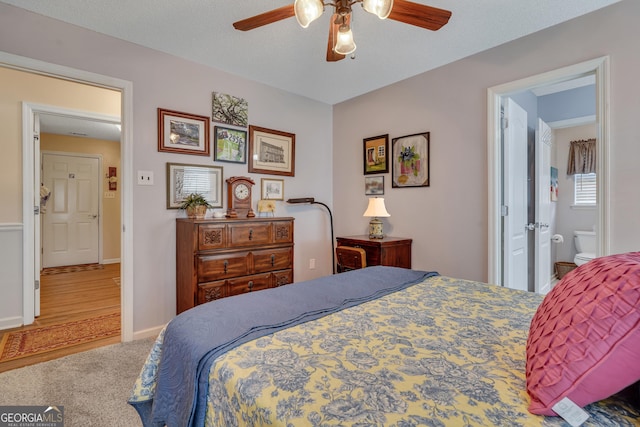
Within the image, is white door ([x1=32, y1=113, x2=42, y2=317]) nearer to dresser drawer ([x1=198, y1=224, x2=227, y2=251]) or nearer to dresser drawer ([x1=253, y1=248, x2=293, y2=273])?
dresser drawer ([x1=198, y1=224, x2=227, y2=251])

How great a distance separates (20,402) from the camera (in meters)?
1.72

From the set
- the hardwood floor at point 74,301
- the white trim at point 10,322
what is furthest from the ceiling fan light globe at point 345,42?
the white trim at point 10,322

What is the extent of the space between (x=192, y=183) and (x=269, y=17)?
1736 mm

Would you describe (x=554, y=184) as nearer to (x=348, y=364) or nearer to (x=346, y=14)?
(x=346, y=14)

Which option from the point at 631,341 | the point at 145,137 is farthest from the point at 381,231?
the point at 631,341

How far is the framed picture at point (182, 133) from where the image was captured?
9.00 feet

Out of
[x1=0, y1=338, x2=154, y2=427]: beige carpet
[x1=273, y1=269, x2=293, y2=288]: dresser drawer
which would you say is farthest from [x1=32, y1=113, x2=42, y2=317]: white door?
[x1=273, y1=269, x2=293, y2=288]: dresser drawer

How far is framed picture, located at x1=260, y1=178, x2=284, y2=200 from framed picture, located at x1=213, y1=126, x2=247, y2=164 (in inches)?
13.4

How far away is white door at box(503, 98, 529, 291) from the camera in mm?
2703

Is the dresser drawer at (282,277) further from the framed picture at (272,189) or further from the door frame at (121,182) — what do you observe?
the door frame at (121,182)

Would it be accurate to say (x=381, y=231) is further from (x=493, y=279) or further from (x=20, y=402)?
(x=20, y=402)

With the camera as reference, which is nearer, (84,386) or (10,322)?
(84,386)

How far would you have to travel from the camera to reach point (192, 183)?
2.92 meters

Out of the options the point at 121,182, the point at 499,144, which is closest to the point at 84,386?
the point at 121,182
